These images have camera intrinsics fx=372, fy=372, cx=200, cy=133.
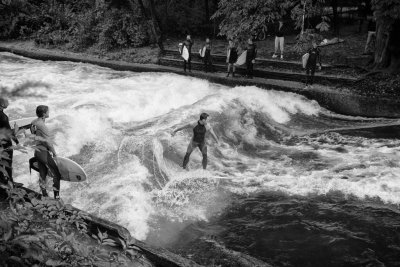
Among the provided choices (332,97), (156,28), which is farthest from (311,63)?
(156,28)

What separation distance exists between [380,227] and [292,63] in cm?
1070

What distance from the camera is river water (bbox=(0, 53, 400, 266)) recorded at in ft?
23.9

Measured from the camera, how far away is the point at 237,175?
10047mm

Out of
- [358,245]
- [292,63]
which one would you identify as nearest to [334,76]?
[292,63]

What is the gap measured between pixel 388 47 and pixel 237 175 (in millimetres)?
9511

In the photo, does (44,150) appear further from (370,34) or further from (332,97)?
(370,34)

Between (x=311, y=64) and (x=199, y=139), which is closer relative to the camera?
(x=199, y=139)

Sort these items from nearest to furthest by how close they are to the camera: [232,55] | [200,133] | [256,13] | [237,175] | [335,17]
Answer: [200,133] → [237,175] → [256,13] → [232,55] → [335,17]


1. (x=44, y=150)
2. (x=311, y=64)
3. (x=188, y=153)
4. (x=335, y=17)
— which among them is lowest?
(x=188, y=153)

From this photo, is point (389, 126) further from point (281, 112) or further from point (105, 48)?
point (105, 48)

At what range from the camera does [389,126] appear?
1316cm

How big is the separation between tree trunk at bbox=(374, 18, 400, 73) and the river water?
291cm

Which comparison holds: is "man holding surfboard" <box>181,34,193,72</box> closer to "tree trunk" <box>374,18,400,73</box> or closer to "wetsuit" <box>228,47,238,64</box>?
"wetsuit" <box>228,47,238,64</box>

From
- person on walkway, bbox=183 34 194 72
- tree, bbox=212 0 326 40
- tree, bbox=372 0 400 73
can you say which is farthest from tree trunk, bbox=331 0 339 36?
tree, bbox=212 0 326 40
